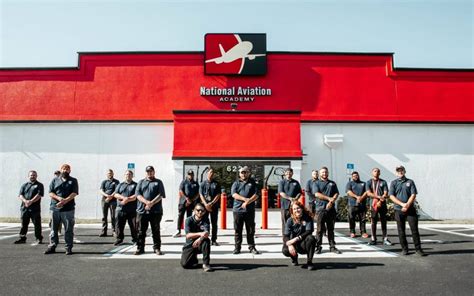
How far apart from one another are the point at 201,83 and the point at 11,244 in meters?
11.0

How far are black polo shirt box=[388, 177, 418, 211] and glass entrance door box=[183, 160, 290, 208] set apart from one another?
6.61m

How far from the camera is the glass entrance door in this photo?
14.6 metres

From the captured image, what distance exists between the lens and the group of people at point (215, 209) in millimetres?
6688

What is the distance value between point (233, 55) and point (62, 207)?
39.5 feet

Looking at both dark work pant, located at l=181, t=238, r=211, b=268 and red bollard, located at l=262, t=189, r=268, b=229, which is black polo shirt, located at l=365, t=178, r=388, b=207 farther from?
dark work pant, located at l=181, t=238, r=211, b=268

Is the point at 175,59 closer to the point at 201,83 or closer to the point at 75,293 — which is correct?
the point at 201,83

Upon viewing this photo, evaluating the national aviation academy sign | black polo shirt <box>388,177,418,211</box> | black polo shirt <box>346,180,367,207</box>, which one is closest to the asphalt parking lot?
black polo shirt <box>388,177,418,211</box>

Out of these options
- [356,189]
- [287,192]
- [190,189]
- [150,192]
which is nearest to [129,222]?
[150,192]

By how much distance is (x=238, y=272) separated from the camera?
6223 mm

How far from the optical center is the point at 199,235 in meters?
6.55

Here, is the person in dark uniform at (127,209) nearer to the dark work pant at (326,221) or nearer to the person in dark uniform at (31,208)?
the person in dark uniform at (31,208)

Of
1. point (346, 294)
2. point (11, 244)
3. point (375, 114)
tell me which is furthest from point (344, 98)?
point (11, 244)

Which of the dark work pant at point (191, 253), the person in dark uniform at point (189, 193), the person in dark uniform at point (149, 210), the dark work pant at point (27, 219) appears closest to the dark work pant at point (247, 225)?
the dark work pant at point (191, 253)

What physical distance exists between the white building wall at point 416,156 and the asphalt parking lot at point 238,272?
7.74 m
